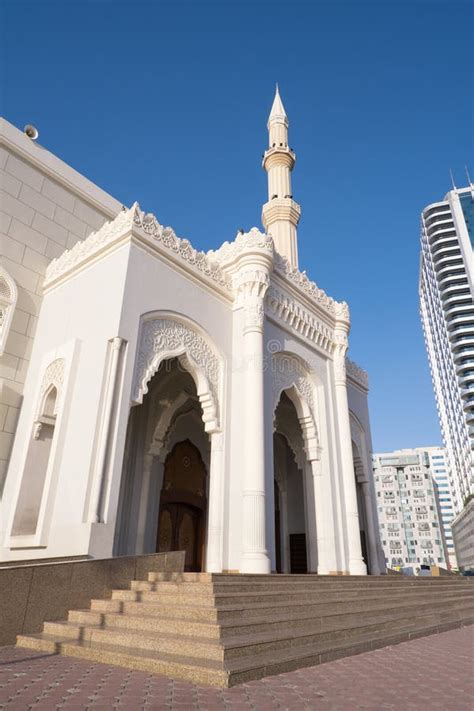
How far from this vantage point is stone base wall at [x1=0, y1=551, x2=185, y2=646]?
5016 millimetres

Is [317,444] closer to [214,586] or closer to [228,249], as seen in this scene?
[228,249]

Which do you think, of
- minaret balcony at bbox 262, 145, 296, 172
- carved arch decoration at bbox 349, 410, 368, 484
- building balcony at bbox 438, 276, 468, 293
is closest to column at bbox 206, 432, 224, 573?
carved arch decoration at bbox 349, 410, 368, 484

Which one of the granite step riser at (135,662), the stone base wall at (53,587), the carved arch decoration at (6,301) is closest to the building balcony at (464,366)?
the carved arch decoration at (6,301)

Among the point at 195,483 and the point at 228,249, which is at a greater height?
the point at 228,249

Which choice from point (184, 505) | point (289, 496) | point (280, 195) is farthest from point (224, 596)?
point (280, 195)

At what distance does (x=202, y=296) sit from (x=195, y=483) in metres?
5.49

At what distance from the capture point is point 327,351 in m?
13.5

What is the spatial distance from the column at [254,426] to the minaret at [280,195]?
5000 millimetres

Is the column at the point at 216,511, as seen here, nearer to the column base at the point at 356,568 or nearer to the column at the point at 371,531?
the column base at the point at 356,568

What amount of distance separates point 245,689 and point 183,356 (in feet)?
21.1

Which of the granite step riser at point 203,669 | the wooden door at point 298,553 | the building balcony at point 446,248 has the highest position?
the building balcony at point 446,248

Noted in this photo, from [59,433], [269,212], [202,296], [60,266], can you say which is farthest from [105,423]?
[269,212]

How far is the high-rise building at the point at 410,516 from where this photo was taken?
70000mm

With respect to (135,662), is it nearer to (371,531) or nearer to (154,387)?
(154,387)
